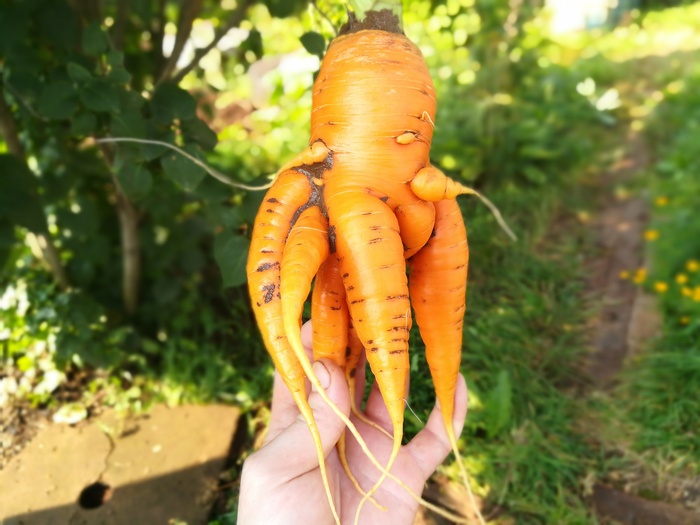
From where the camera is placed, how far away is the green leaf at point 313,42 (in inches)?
54.1

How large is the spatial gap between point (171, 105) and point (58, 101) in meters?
0.29

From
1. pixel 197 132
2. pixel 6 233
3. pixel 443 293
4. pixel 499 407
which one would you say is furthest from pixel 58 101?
pixel 499 407

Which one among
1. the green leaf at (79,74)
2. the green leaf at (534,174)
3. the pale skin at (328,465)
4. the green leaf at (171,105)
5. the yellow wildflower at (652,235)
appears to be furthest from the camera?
the green leaf at (534,174)

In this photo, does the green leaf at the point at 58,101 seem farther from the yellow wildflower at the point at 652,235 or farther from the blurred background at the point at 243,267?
the yellow wildflower at the point at 652,235

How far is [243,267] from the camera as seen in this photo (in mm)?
1409

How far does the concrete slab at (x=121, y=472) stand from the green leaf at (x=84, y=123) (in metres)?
0.99

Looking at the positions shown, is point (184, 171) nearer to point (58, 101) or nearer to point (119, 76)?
point (119, 76)

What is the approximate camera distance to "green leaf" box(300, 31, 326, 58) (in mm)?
1373

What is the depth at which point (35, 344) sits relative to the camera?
192cm

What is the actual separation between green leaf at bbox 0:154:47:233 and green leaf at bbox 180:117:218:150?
647 mm

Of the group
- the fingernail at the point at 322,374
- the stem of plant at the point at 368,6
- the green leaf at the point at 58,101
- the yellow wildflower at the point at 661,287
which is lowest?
the yellow wildflower at the point at 661,287

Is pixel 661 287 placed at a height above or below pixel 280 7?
below

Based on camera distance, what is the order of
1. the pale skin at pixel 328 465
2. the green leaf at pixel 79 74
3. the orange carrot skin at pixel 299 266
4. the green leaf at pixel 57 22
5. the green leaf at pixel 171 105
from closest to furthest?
the orange carrot skin at pixel 299 266
the pale skin at pixel 328 465
the green leaf at pixel 79 74
the green leaf at pixel 171 105
the green leaf at pixel 57 22

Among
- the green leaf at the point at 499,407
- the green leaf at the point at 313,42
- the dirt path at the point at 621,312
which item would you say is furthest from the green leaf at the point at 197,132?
the dirt path at the point at 621,312
